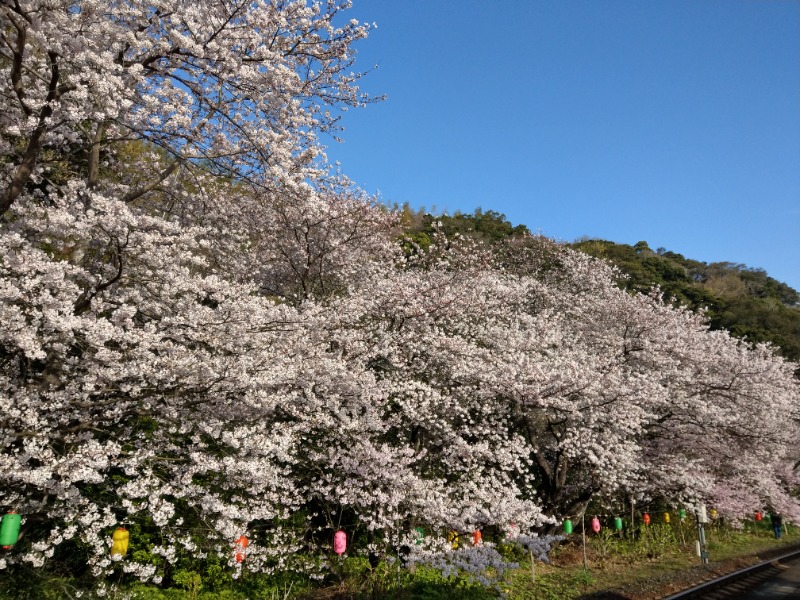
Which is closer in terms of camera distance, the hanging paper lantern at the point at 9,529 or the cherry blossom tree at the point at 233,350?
the hanging paper lantern at the point at 9,529

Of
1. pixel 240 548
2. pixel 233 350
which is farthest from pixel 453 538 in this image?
pixel 233 350

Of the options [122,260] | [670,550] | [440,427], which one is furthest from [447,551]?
[670,550]

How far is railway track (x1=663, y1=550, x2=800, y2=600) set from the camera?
11.3 metres

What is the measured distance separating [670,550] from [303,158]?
1697 cm

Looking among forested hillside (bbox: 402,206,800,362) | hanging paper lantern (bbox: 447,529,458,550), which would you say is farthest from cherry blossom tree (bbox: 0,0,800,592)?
forested hillside (bbox: 402,206,800,362)

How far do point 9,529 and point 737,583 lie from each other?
601 inches

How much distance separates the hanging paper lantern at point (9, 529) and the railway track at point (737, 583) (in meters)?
11.4

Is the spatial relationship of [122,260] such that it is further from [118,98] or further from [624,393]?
[624,393]

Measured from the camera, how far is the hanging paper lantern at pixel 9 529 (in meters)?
5.59

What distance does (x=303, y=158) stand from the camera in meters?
8.95

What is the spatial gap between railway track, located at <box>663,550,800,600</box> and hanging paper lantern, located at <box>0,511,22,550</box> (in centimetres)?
1135

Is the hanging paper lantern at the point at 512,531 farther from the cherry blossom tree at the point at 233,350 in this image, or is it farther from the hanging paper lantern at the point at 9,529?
the hanging paper lantern at the point at 9,529

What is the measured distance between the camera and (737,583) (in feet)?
42.8

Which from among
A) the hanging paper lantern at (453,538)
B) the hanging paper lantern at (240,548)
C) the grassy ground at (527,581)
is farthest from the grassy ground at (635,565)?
the hanging paper lantern at (240,548)
